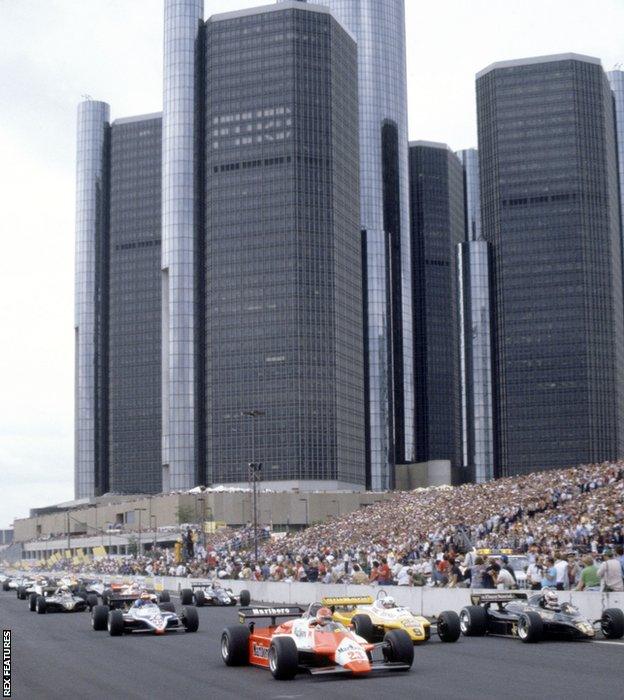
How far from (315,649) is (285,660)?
1070 millimetres

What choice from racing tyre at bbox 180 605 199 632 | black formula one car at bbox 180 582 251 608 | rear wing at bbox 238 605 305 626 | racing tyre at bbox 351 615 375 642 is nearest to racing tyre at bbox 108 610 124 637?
racing tyre at bbox 180 605 199 632

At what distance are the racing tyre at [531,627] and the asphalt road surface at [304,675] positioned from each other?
0.28m

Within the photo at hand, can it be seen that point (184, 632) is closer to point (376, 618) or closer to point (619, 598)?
point (376, 618)

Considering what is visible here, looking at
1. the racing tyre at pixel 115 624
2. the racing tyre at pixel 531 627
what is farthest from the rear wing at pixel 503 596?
the racing tyre at pixel 115 624

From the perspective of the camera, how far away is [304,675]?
85.5 feet

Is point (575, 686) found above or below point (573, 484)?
below

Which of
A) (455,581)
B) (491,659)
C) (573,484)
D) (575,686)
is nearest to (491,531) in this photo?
(573,484)

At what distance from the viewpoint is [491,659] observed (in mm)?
27781

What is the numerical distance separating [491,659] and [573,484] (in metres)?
37.1

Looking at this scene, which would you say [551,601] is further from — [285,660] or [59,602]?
[59,602]

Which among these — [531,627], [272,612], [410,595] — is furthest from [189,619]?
[531,627]

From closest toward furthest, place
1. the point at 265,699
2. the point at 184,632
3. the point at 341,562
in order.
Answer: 1. the point at 265,699
2. the point at 184,632
3. the point at 341,562

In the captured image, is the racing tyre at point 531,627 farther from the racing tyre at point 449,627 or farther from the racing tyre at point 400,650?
the racing tyre at point 400,650

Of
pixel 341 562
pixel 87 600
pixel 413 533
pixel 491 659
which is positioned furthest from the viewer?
pixel 413 533
